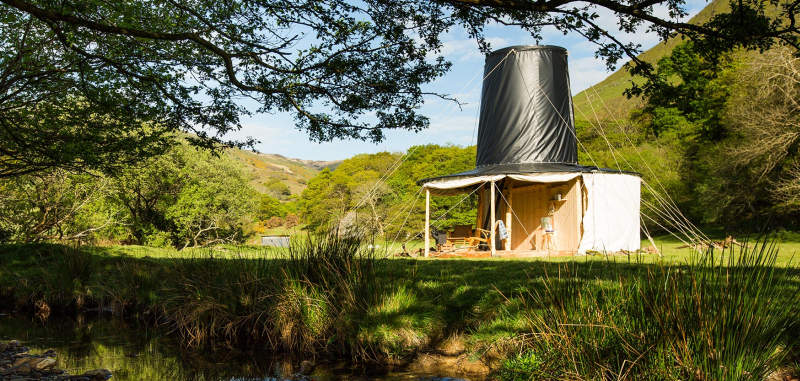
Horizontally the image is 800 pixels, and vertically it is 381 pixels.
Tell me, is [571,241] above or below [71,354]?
above

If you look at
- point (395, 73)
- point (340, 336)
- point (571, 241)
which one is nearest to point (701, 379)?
point (340, 336)

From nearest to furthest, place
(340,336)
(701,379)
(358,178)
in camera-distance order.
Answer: (701,379) < (340,336) < (358,178)

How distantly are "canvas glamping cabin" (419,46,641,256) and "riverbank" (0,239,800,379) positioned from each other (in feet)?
18.7

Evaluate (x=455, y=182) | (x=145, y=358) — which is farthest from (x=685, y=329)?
(x=455, y=182)

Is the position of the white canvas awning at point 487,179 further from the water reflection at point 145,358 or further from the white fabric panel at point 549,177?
the water reflection at point 145,358

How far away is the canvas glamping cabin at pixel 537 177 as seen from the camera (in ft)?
39.5

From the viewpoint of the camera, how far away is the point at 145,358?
5.26 metres

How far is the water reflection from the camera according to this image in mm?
4578

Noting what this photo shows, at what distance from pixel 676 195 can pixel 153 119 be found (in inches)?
866

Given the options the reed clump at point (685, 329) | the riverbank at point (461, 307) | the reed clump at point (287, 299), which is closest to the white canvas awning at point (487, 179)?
the riverbank at point (461, 307)

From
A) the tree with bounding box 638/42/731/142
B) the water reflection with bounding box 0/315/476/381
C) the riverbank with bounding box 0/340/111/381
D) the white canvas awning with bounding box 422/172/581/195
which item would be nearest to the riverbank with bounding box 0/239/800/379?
the water reflection with bounding box 0/315/476/381

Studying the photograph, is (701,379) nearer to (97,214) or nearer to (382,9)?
(382,9)

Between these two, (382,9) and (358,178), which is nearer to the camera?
(382,9)

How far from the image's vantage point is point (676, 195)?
2306 centimetres
